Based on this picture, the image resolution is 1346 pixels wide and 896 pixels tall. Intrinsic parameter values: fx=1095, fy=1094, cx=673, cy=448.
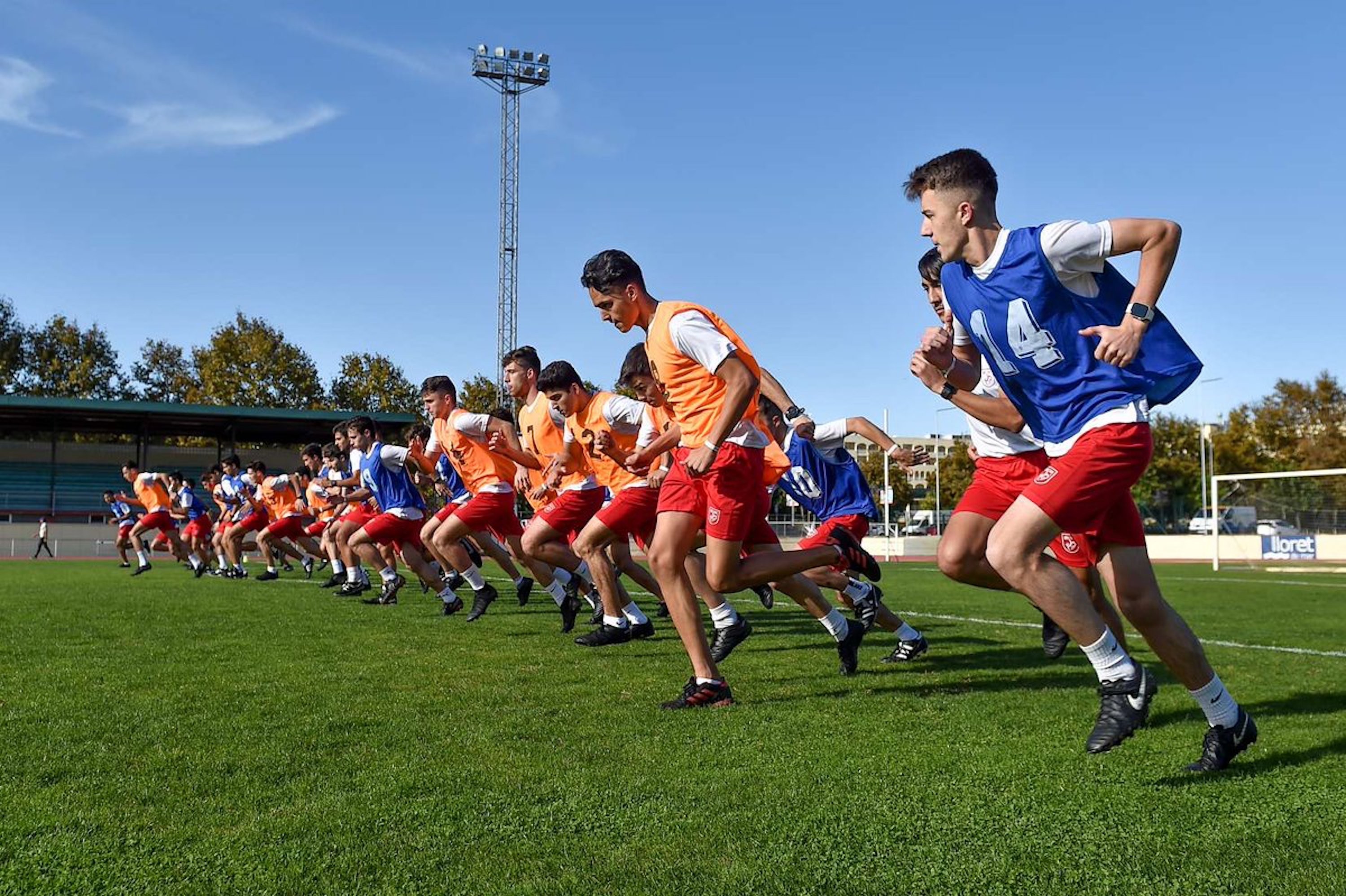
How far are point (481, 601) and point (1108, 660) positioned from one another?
25.6ft

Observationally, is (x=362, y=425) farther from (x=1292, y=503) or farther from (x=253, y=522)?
(x=1292, y=503)

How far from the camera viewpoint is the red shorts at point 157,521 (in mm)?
20875

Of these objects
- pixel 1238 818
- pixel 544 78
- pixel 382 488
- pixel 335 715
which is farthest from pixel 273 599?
pixel 544 78

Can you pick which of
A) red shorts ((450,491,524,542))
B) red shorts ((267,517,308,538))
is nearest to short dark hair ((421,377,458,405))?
red shorts ((450,491,524,542))

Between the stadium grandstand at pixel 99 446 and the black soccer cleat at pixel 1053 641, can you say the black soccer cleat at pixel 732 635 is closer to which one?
the black soccer cleat at pixel 1053 641

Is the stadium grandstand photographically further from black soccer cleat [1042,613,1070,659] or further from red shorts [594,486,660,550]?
black soccer cleat [1042,613,1070,659]

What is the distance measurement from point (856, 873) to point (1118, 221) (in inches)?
101

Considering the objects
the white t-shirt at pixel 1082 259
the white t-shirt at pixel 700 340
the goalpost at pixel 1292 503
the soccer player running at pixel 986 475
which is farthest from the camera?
the goalpost at pixel 1292 503

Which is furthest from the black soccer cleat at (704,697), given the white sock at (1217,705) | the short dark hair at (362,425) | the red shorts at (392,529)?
the short dark hair at (362,425)

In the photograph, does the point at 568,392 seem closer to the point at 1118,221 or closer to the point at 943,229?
the point at 943,229

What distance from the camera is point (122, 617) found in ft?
34.4

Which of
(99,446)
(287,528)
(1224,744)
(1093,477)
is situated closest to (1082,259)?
(1093,477)

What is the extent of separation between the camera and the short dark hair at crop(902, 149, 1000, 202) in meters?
4.35

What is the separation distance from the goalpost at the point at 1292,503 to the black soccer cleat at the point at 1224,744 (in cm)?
2440
